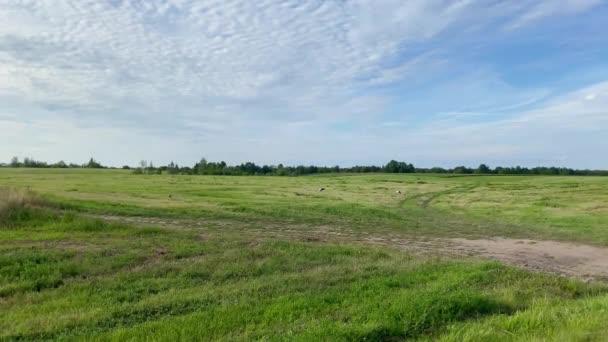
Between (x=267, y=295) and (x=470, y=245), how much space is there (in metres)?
12.3

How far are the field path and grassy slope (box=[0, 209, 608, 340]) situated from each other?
3144mm

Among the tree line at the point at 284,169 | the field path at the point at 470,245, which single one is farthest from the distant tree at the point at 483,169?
the field path at the point at 470,245

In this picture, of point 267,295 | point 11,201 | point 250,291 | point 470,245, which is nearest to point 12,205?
point 11,201


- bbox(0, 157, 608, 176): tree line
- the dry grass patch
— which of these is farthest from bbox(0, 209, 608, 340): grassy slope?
bbox(0, 157, 608, 176): tree line

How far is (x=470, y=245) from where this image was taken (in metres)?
18.8

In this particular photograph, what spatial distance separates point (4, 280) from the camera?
9.63m

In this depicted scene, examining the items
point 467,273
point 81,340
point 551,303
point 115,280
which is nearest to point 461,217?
point 467,273

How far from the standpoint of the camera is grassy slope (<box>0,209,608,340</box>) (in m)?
6.66

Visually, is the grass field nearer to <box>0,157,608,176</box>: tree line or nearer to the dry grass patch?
the dry grass patch

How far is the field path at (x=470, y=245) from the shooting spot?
47.7ft

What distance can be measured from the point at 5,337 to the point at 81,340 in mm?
1056

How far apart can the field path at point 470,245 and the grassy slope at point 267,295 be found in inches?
124

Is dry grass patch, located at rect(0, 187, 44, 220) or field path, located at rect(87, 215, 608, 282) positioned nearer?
field path, located at rect(87, 215, 608, 282)

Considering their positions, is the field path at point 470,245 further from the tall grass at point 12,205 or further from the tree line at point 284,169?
the tree line at point 284,169
